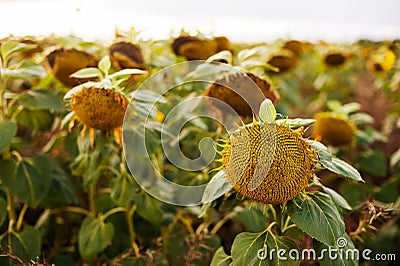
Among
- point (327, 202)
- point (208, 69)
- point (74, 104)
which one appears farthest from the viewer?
point (208, 69)

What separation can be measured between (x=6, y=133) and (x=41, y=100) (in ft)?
0.59

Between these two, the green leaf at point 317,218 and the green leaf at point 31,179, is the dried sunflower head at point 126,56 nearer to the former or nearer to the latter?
the green leaf at point 31,179

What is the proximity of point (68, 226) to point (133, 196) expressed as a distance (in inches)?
20.5

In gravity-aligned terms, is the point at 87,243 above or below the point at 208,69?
below

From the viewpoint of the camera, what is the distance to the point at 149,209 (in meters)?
1.68

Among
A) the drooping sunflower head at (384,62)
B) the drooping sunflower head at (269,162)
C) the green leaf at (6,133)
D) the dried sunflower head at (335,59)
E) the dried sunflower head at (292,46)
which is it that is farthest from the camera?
the dried sunflower head at (335,59)

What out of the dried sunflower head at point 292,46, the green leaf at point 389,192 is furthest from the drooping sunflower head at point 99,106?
the dried sunflower head at point 292,46

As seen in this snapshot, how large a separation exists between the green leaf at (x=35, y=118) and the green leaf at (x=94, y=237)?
398mm

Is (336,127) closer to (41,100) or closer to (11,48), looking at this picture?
(41,100)

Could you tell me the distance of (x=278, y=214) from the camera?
1202mm

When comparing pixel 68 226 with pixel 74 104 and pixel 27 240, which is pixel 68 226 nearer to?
pixel 27 240

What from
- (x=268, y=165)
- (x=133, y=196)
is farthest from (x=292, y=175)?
(x=133, y=196)

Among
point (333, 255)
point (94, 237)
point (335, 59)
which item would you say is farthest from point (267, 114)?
point (335, 59)

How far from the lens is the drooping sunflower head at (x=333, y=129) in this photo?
1.96 metres
